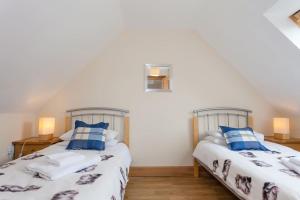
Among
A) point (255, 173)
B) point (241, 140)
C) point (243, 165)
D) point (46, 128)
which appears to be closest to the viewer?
point (255, 173)

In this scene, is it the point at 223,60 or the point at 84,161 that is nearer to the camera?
the point at 84,161

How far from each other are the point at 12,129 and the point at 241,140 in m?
3.00

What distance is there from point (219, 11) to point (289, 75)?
1206 mm

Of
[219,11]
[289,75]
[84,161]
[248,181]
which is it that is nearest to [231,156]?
[248,181]

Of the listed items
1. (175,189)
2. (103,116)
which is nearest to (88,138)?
(103,116)

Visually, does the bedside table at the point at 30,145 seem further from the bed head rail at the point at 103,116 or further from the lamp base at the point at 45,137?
the bed head rail at the point at 103,116

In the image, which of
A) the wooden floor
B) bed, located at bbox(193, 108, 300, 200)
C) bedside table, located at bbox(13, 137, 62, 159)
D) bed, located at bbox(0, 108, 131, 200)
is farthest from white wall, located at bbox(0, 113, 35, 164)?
bed, located at bbox(193, 108, 300, 200)

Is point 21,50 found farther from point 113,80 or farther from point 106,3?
point 113,80

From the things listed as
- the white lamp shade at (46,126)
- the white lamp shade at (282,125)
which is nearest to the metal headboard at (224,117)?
the white lamp shade at (282,125)

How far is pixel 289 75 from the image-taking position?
2504 millimetres

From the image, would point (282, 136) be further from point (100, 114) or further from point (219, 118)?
point (100, 114)

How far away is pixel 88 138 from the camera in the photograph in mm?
2557

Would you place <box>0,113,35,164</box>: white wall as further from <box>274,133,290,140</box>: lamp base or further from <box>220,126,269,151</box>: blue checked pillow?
<box>274,133,290,140</box>: lamp base

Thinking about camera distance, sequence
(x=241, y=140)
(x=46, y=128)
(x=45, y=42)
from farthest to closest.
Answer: (x=46, y=128), (x=241, y=140), (x=45, y=42)
